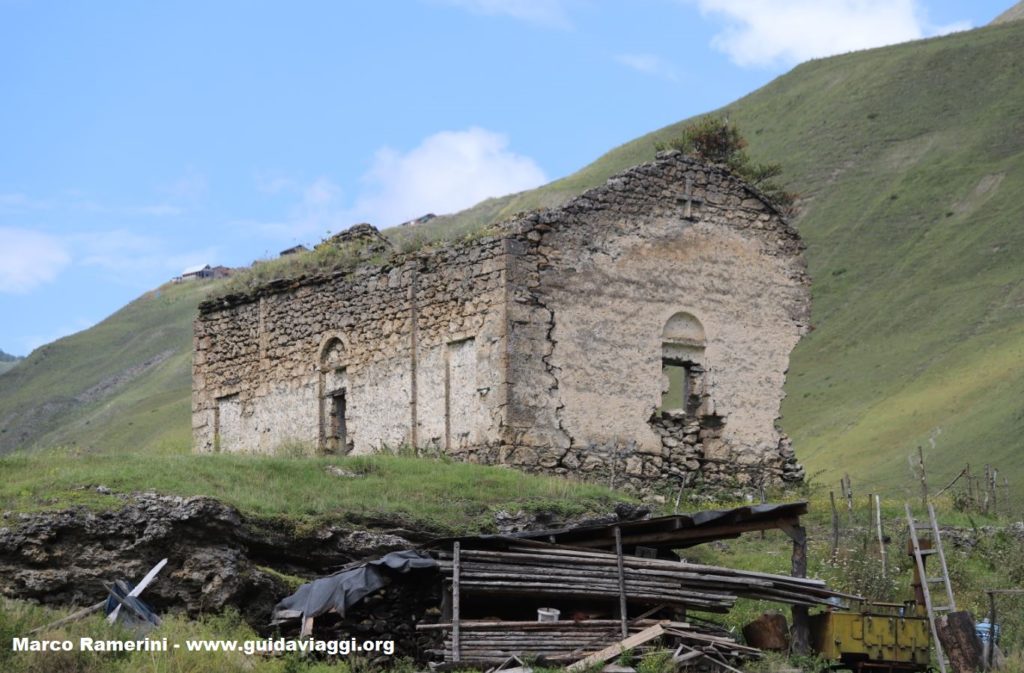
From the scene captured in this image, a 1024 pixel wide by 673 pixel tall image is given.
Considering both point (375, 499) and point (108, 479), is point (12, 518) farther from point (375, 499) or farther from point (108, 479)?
point (375, 499)

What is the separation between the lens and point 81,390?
99.3 m

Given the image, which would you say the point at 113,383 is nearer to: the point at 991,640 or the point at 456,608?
the point at 456,608

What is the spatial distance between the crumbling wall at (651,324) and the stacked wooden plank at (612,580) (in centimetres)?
699

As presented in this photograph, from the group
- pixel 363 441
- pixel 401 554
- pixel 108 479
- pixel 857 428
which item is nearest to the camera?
pixel 401 554

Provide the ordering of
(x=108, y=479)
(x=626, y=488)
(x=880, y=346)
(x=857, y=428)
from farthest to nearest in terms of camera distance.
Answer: (x=880, y=346)
(x=857, y=428)
(x=626, y=488)
(x=108, y=479)

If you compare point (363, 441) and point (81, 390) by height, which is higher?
A: point (81, 390)

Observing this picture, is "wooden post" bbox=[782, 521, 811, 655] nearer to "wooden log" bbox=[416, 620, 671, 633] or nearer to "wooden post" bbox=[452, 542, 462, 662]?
"wooden log" bbox=[416, 620, 671, 633]

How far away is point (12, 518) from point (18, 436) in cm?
7455

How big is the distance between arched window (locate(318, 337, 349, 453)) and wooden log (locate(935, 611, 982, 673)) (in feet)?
43.1

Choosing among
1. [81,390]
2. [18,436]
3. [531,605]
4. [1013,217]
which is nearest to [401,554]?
[531,605]

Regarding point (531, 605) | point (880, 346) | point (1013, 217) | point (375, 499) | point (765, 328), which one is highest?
point (1013, 217)

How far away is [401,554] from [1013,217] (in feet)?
181

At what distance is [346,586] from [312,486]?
13.8 ft

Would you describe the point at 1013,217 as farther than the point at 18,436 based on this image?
No
